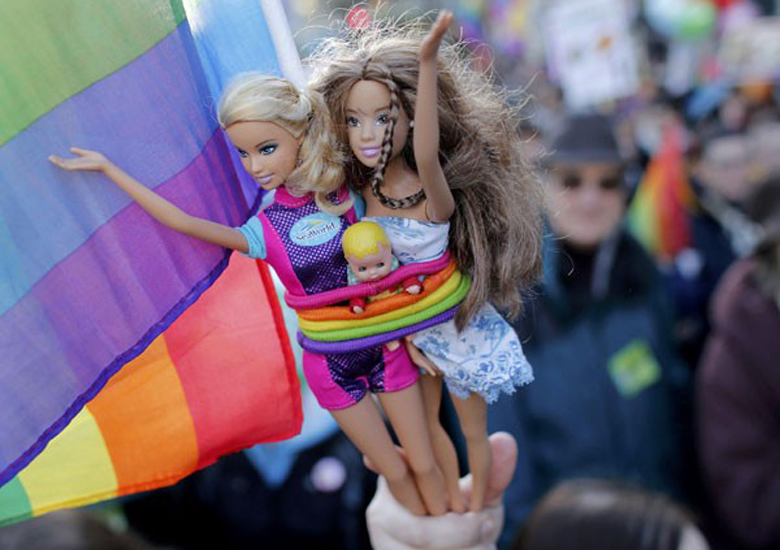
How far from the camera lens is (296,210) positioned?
44.6 inches

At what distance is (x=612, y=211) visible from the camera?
2998 mm

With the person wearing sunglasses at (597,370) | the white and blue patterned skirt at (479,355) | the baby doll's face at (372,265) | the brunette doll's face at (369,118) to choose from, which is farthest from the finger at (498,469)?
the person wearing sunglasses at (597,370)

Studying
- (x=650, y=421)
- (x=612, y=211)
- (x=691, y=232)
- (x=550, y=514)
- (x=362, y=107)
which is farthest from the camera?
(x=691, y=232)

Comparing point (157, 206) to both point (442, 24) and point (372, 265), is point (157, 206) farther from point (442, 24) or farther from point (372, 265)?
point (442, 24)

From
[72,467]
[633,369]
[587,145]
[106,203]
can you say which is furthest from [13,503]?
[587,145]

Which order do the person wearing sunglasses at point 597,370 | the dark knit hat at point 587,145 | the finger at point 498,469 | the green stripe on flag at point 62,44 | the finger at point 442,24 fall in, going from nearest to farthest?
the finger at point 442,24 → the green stripe on flag at point 62,44 → the finger at point 498,469 → the person wearing sunglasses at point 597,370 → the dark knit hat at point 587,145

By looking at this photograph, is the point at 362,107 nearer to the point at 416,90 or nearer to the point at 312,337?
the point at 416,90

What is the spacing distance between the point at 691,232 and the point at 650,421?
1529 millimetres

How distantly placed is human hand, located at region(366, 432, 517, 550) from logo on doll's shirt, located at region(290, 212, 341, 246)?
44 cm

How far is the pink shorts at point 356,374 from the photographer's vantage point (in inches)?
46.6

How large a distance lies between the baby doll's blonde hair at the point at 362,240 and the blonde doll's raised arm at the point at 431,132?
0.25 ft

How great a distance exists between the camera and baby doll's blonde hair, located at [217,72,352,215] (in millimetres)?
1083

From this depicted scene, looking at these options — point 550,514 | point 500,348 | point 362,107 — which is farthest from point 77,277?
point 550,514

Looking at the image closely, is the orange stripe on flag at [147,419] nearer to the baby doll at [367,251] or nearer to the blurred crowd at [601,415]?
the baby doll at [367,251]
